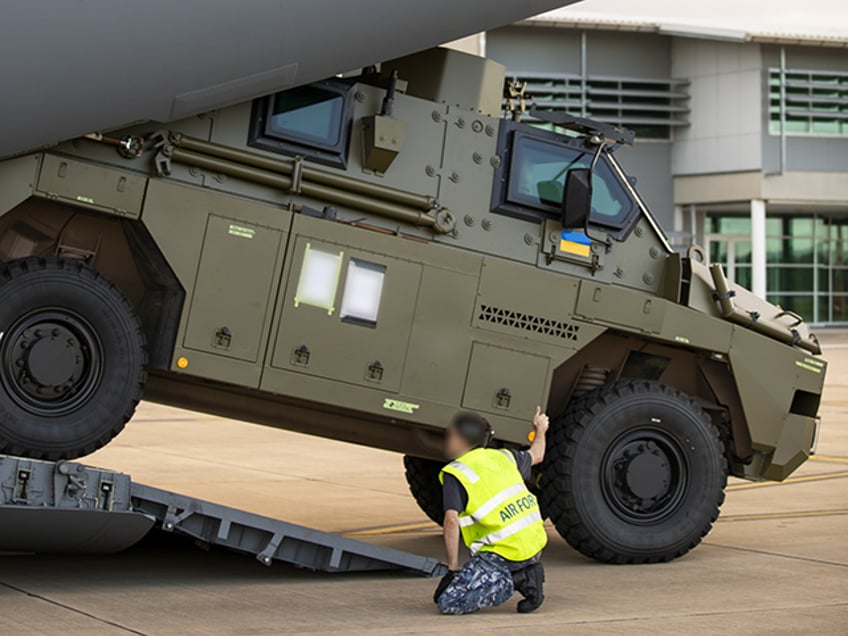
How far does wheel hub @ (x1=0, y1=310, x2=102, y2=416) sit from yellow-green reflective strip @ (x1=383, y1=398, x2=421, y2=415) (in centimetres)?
172

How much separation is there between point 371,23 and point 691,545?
403 centimetres

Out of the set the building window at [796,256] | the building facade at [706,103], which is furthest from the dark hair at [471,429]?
the building window at [796,256]

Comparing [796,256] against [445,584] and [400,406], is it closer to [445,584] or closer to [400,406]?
[400,406]

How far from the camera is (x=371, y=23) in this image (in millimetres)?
7102

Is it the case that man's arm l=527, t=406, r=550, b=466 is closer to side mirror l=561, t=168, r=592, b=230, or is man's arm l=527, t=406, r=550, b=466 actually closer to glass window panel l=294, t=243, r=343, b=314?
glass window panel l=294, t=243, r=343, b=314

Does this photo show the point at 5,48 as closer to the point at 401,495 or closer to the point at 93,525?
the point at 93,525

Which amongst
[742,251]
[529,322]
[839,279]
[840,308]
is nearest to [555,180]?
[529,322]

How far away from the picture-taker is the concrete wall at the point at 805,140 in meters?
39.4

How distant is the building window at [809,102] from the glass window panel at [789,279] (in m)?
4.88

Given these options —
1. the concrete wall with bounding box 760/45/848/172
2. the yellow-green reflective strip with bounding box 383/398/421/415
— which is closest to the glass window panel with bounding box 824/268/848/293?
the concrete wall with bounding box 760/45/848/172

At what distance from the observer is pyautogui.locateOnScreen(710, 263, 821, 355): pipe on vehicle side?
8.97m

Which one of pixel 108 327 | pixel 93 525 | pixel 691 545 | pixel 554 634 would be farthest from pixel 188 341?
pixel 691 545

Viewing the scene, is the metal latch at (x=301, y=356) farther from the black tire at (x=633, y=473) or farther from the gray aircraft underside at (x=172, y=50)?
the black tire at (x=633, y=473)

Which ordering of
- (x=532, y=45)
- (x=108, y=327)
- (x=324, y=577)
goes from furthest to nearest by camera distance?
(x=532, y=45), (x=324, y=577), (x=108, y=327)
